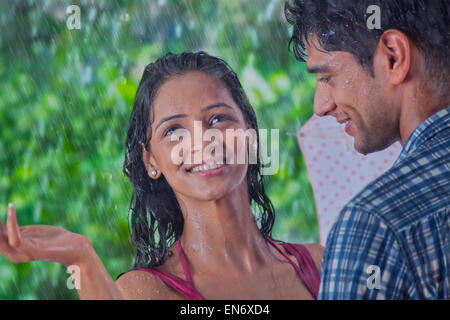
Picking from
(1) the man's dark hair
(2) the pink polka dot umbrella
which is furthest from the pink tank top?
(1) the man's dark hair

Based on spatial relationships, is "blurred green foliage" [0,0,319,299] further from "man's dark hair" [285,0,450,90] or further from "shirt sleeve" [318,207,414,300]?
"shirt sleeve" [318,207,414,300]

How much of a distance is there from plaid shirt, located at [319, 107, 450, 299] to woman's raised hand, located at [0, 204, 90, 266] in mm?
674

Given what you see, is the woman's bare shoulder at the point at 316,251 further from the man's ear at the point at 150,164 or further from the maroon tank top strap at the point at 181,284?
the man's ear at the point at 150,164

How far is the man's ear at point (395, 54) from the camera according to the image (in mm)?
1443

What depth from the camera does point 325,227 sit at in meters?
1.83

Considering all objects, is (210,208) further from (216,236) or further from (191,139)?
(191,139)

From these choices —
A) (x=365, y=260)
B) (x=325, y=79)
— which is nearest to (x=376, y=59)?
(x=325, y=79)

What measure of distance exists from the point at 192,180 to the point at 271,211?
262 mm

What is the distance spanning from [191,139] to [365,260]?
67cm

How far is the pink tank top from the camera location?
162 centimetres

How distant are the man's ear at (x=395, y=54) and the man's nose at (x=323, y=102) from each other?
0.66 ft
